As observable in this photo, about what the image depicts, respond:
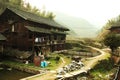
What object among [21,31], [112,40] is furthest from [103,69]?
[21,31]

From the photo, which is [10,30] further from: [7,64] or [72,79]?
[72,79]

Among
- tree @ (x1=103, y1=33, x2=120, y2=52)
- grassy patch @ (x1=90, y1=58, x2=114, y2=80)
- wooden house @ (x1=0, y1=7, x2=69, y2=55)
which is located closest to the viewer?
grassy patch @ (x1=90, y1=58, x2=114, y2=80)

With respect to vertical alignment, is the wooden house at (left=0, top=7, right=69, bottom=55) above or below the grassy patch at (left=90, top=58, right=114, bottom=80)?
above

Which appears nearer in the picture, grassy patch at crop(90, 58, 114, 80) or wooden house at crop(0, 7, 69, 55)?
grassy patch at crop(90, 58, 114, 80)

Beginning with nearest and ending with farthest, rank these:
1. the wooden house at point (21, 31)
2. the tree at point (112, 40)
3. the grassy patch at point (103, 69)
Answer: the grassy patch at point (103, 69), the wooden house at point (21, 31), the tree at point (112, 40)

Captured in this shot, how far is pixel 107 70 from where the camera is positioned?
95.7 ft

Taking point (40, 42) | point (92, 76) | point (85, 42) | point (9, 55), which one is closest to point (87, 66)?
point (92, 76)

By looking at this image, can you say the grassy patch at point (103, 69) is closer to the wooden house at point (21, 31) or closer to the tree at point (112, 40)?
the tree at point (112, 40)

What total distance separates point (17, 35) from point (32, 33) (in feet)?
9.81

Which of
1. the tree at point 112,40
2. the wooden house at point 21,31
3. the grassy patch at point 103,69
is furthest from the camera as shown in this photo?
the tree at point 112,40

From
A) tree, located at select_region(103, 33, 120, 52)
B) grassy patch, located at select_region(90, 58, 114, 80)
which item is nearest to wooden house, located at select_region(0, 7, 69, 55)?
grassy patch, located at select_region(90, 58, 114, 80)

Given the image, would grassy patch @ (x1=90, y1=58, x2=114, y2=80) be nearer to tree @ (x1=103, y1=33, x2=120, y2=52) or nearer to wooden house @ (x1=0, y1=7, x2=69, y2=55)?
tree @ (x1=103, y1=33, x2=120, y2=52)

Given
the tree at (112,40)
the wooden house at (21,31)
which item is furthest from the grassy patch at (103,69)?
the wooden house at (21,31)

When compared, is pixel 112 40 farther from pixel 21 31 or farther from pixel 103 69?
pixel 21 31
